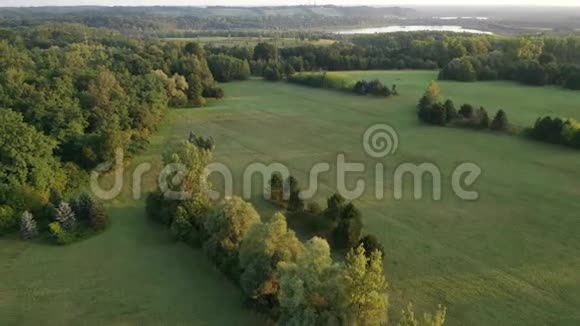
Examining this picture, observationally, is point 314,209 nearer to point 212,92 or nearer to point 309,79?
point 212,92

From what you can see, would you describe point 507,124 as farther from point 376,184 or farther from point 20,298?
point 20,298

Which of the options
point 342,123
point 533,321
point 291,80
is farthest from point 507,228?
point 291,80

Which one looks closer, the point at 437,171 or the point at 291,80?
the point at 437,171

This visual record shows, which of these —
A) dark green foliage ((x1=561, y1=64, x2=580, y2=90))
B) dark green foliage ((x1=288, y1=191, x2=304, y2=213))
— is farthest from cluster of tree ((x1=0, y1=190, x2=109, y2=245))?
dark green foliage ((x1=561, y1=64, x2=580, y2=90))

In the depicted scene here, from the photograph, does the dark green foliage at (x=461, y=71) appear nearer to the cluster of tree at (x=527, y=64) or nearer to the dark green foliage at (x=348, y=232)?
the cluster of tree at (x=527, y=64)

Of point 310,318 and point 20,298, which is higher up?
point 310,318

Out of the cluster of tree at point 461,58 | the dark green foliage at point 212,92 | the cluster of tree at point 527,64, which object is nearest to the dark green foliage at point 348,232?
the dark green foliage at point 212,92

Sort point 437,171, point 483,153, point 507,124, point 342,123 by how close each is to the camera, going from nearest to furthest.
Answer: point 437,171 < point 483,153 < point 507,124 < point 342,123
